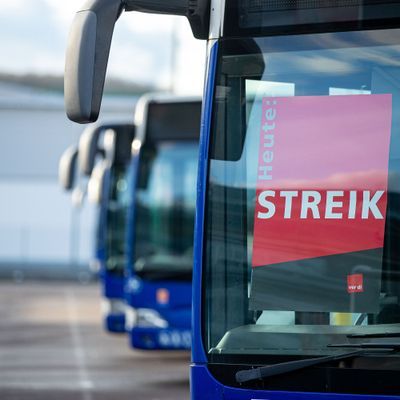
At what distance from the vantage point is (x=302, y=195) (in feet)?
17.1

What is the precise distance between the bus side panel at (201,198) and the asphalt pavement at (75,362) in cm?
646

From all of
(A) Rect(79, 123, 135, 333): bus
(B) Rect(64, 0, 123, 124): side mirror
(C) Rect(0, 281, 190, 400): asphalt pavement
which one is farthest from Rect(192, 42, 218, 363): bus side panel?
(A) Rect(79, 123, 135, 333): bus

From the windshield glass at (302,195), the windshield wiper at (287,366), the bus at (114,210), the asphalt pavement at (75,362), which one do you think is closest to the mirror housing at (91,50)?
the windshield glass at (302,195)

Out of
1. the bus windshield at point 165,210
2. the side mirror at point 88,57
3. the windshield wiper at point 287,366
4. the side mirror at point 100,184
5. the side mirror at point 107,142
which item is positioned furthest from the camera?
the side mirror at point 100,184

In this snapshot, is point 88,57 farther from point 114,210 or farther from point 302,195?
point 114,210

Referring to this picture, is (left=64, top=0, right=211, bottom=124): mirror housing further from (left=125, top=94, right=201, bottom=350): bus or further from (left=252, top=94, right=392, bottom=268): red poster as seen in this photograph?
(left=125, top=94, right=201, bottom=350): bus

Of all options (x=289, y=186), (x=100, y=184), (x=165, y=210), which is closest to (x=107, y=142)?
(x=100, y=184)

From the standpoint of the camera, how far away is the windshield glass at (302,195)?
5.13m

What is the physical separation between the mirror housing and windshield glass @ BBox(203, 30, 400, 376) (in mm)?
468

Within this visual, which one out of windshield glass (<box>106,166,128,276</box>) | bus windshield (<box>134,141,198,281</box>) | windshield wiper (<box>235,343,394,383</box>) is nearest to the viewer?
windshield wiper (<box>235,343,394,383</box>)

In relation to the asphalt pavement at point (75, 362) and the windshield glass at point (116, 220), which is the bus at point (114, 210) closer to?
the windshield glass at point (116, 220)

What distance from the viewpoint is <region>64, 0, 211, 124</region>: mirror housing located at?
5.02 meters

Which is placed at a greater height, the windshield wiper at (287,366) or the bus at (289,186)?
the bus at (289,186)

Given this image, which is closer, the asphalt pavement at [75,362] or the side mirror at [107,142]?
the asphalt pavement at [75,362]
